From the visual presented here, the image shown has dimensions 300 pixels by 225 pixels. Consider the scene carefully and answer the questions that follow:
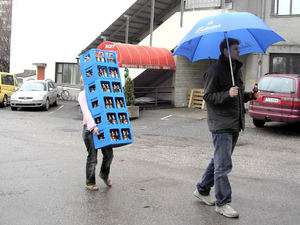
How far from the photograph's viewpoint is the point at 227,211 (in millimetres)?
6211

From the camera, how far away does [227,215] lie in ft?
20.2

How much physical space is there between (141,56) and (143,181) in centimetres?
1463

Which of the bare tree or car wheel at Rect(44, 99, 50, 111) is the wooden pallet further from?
the bare tree

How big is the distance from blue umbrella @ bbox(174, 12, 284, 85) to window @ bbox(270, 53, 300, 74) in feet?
50.4

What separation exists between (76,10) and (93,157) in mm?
24023

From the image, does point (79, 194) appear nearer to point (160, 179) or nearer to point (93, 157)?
point (93, 157)

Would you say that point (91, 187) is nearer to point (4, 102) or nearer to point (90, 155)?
point (90, 155)

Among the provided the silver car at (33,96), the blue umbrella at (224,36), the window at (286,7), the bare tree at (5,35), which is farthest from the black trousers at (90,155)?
the bare tree at (5,35)

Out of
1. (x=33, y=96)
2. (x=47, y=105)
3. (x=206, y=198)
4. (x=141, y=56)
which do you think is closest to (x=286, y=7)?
(x=141, y=56)

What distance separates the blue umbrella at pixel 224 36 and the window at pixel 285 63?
1537cm

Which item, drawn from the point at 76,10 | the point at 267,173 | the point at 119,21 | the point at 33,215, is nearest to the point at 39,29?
the point at 76,10

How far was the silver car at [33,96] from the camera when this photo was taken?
2362cm

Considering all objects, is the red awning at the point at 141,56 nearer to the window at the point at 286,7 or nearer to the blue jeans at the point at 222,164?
the window at the point at 286,7

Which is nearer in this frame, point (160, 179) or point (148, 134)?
point (160, 179)
